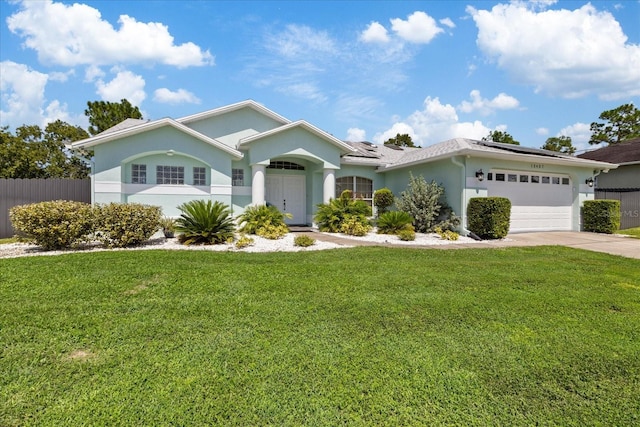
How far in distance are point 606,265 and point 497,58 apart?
10.5m

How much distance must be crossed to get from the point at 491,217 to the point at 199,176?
11177 millimetres

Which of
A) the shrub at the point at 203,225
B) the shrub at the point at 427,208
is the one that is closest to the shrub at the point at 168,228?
the shrub at the point at 203,225

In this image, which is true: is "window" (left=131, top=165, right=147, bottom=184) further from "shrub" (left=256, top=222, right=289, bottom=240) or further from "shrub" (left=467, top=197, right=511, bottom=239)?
"shrub" (left=467, top=197, right=511, bottom=239)

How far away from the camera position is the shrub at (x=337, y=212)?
42.4 feet

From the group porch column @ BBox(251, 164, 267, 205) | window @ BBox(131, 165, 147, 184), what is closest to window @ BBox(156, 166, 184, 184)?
window @ BBox(131, 165, 147, 184)

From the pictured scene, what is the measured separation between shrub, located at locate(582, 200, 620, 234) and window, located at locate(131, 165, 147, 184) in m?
19.2

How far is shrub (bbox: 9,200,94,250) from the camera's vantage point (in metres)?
7.88

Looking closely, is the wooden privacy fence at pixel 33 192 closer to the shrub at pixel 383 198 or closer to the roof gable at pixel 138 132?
the roof gable at pixel 138 132

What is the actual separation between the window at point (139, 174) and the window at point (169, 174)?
0.44 m

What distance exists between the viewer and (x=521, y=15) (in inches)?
441

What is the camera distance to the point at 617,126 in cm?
3697

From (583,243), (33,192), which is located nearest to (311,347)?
(583,243)

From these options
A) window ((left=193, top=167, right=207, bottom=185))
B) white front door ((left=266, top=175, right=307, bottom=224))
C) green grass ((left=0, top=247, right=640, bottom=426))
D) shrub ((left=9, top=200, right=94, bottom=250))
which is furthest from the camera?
white front door ((left=266, top=175, right=307, bottom=224))

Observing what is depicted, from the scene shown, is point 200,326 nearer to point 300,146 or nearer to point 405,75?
point 300,146
